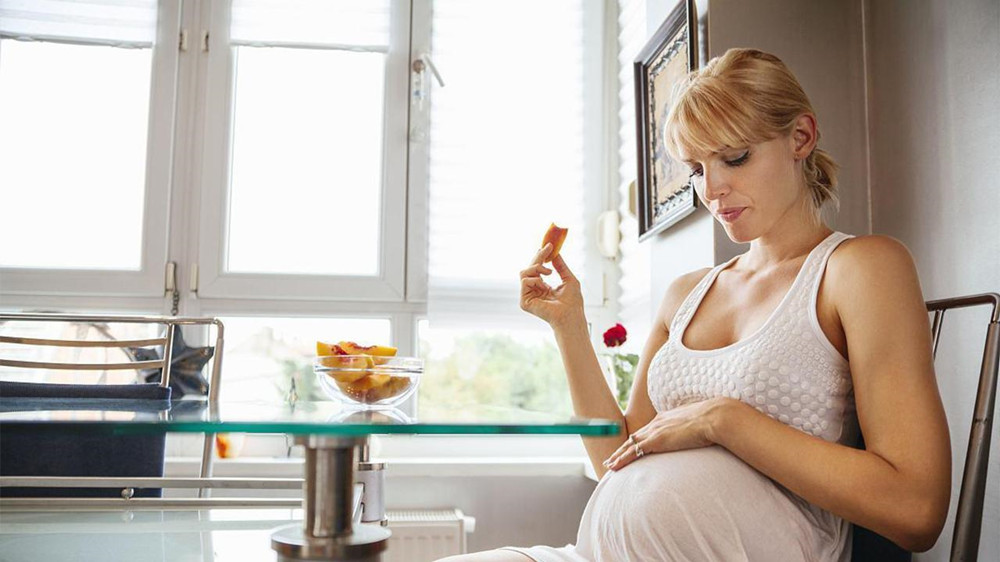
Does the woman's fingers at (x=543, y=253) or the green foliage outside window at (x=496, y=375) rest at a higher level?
the woman's fingers at (x=543, y=253)

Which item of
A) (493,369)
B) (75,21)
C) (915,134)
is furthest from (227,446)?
(915,134)

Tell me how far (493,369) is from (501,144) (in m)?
0.74

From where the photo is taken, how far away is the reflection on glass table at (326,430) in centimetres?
60

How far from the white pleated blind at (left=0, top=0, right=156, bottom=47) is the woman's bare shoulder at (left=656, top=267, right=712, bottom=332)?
202cm

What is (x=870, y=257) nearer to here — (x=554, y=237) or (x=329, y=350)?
(x=554, y=237)

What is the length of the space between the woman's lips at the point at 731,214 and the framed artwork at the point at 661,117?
0.54 meters

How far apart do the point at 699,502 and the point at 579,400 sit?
0.44 m

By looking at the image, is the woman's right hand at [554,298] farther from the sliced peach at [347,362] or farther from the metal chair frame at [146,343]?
the metal chair frame at [146,343]

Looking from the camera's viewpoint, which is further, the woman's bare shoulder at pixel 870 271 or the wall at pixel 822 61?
the wall at pixel 822 61

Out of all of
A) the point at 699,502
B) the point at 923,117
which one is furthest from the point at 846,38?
the point at 699,502

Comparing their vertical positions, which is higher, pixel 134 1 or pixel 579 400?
pixel 134 1

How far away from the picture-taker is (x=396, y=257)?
271 centimetres

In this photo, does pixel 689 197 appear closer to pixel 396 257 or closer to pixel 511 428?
pixel 396 257

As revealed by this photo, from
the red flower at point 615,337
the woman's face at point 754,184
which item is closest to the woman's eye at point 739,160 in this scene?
the woman's face at point 754,184
